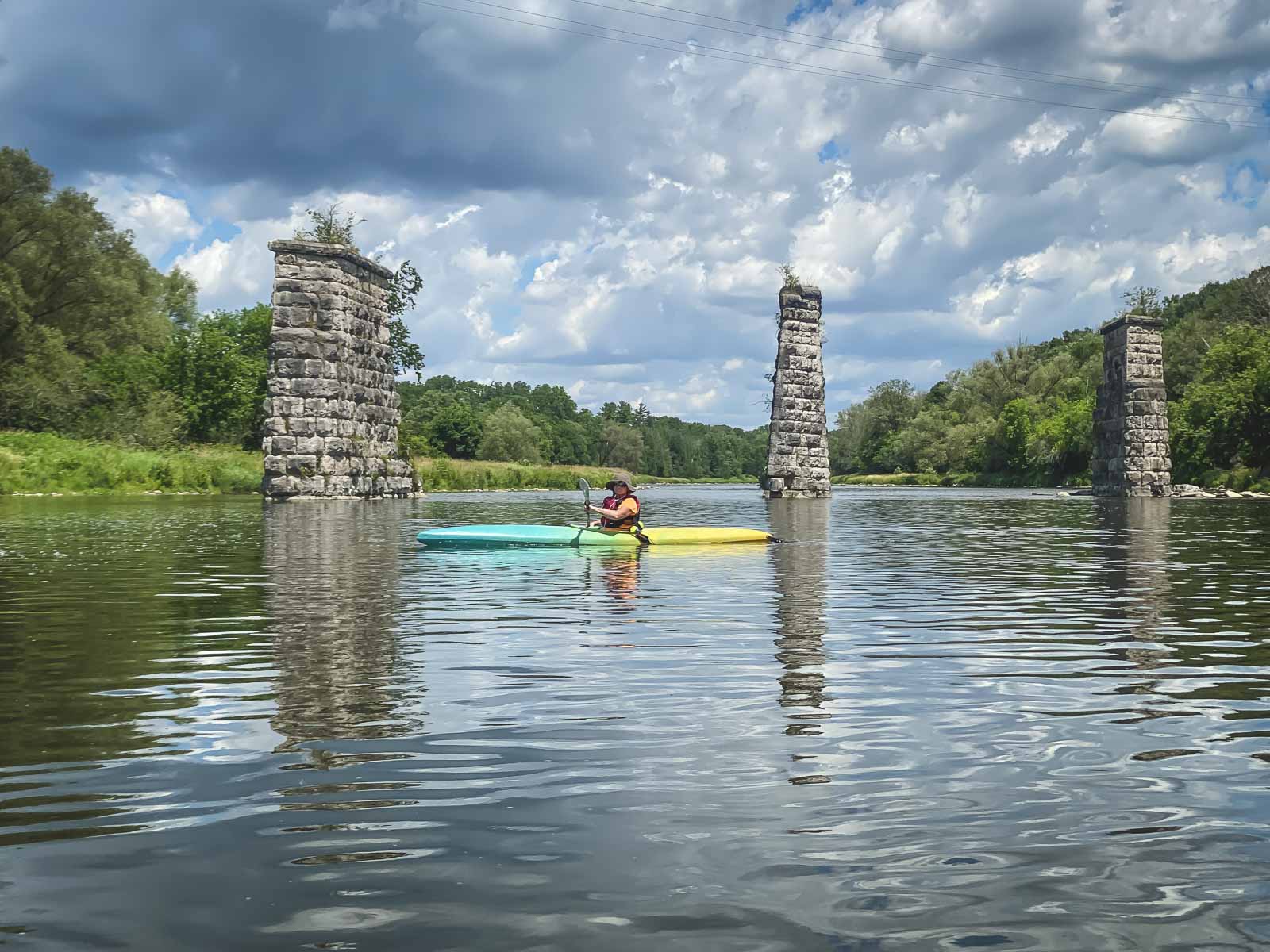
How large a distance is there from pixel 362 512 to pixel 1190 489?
38312 millimetres

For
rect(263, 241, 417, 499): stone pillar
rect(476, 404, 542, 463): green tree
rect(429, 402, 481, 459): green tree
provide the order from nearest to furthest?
1. rect(263, 241, 417, 499): stone pillar
2. rect(476, 404, 542, 463): green tree
3. rect(429, 402, 481, 459): green tree

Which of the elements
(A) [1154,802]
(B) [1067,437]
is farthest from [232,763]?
(B) [1067,437]

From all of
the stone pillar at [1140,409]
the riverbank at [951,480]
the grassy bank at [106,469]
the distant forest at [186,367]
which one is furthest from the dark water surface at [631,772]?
the riverbank at [951,480]

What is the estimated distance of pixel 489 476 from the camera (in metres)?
67.8

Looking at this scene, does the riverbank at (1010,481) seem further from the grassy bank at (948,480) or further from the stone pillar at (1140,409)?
the stone pillar at (1140,409)

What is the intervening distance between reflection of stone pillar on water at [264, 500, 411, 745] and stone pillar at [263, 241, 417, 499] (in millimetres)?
13223

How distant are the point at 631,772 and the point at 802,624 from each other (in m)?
5.34

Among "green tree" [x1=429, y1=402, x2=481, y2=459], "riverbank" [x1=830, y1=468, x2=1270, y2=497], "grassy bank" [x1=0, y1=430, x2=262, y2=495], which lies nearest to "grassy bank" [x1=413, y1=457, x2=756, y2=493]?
"grassy bank" [x1=0, y1=430, x2=262, y2=495]

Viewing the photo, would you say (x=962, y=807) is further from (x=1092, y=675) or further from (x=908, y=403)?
(x=908, y=403)

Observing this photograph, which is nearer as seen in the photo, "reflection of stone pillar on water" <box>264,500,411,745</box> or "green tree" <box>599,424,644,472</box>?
"reflection of stone pillar on water" <box>264,500,411,745</box>

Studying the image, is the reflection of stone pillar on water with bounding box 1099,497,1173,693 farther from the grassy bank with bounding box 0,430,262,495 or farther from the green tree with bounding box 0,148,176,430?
the green tree with bounding box 0,148,176,430

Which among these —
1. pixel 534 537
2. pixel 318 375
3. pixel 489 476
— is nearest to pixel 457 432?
pixel 489 476

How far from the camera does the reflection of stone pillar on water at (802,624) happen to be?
6.30 m

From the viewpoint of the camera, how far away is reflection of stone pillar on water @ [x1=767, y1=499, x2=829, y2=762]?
6.30 metres
